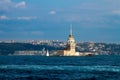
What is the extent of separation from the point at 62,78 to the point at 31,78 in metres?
4.68

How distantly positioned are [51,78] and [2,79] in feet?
28.2

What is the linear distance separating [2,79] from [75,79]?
11054 millimetres

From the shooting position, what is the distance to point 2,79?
7525cm

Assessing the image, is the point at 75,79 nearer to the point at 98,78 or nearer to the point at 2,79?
the point at 98,78

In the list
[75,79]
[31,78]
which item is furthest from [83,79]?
[31,78]

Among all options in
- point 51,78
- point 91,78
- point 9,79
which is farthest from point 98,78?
point 9,79

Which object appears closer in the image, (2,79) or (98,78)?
(2,79)

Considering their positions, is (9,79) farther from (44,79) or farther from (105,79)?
(105,79)

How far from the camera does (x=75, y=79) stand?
79.4 m

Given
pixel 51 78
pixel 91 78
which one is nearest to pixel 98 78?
pixel 91 78

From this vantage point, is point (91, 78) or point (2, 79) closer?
point (2, 79)

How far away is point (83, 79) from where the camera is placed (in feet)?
262

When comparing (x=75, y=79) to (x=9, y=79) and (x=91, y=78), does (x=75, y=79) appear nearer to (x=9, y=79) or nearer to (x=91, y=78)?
(x=91, y=78)

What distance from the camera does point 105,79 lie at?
7962 centimetres
